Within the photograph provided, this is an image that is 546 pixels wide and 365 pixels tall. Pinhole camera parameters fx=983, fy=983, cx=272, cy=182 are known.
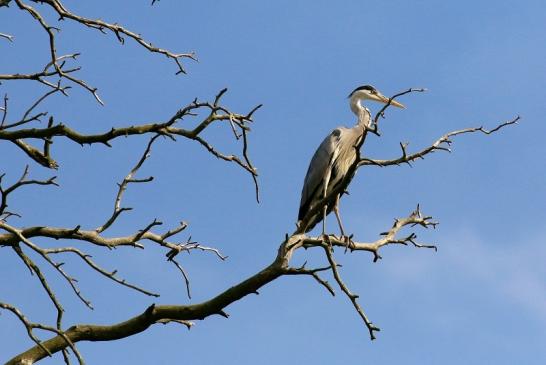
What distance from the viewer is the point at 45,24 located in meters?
5.96

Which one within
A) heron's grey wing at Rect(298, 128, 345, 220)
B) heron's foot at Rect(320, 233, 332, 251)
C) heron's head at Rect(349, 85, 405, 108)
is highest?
heron's head at Rect(349, 85, 405, 108)

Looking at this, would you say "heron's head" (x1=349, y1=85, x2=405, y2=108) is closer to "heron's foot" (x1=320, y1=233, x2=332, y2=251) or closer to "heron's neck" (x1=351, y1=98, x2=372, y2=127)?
"heron's neck" (x1=351, y1=98, x2=372, y2=127)

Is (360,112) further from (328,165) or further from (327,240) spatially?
(327,240)

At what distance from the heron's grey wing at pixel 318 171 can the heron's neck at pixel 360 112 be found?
1.88 feet

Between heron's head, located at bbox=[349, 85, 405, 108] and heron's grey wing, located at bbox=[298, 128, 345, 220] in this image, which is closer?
heron's grey wing, located at bbox=[298, 128, 345, 220]

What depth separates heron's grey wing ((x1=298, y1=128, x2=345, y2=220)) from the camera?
9219mm

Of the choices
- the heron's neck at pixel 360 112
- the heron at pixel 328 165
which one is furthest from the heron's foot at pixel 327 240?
the heron's neck at pixel 360 112

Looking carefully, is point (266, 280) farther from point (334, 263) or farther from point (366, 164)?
point (366, 164)

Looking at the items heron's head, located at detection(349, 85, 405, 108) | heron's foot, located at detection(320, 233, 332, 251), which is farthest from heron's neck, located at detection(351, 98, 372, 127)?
heron's foot, located at detection(320, 233, 332, 251)

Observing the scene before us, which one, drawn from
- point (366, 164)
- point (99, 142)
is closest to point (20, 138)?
point (99, 142)

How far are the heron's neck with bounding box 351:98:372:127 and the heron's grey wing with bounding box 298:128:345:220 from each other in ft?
1.88

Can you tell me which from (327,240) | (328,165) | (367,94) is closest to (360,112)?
(367,94)

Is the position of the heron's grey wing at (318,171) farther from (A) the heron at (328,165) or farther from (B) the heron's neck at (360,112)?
(B) the heron's neck at (360,112)

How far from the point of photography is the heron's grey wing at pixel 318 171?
9.22 meters
